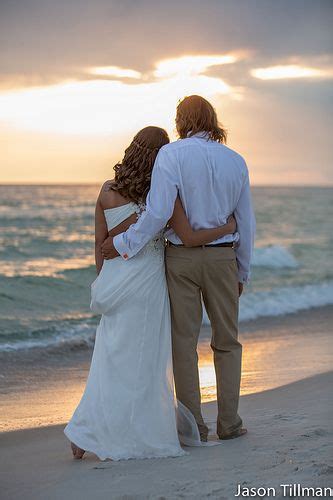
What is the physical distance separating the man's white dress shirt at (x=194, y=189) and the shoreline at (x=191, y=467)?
43.9 inches

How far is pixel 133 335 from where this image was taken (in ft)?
12.9

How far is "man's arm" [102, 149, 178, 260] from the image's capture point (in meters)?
3.78

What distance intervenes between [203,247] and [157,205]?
0.36 metres

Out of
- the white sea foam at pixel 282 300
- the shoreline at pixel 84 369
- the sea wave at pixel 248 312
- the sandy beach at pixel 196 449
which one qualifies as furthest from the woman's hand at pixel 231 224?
the white sea foam at pixel 282 300

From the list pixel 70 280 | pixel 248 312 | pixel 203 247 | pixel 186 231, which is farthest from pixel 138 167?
pixel 70 280

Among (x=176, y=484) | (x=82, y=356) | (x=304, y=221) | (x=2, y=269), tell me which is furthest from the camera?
(x=304, y=221)

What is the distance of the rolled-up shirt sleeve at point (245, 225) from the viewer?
160 inches

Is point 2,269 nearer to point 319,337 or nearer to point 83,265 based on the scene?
point 83,265

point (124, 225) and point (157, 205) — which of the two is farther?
point (124, 225)

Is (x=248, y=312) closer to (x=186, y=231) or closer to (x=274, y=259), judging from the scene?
(x=186, y=231)

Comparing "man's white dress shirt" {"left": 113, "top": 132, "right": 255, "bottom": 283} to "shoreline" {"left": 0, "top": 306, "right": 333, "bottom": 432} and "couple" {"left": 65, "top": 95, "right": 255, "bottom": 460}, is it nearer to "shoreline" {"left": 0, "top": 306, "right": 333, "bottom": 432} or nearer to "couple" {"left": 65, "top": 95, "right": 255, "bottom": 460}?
"couple" {"left": 65, "top": 95, "right": 255, "bottom": 460}

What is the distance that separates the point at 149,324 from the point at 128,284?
0.25 metres

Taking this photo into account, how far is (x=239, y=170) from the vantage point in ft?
13.1

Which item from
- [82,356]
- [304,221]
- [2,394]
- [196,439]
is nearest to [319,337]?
[82,356]
